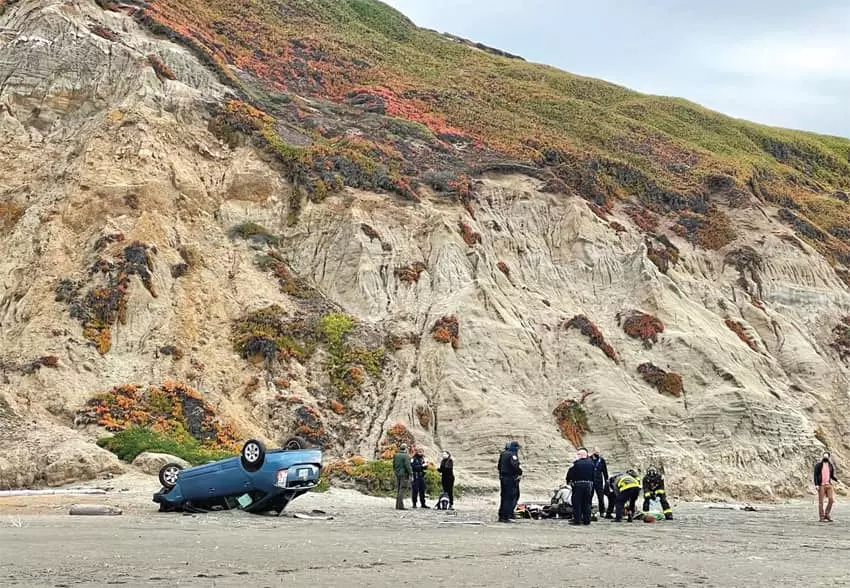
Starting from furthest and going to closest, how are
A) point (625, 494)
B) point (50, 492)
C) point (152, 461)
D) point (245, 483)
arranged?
point (152, 461), point (50, 492), point (625, 494), point (245, 483)

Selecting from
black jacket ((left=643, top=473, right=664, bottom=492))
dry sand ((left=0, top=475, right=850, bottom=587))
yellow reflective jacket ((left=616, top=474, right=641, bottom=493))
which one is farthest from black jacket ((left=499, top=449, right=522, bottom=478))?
black jacket ((left=643, top=473, right=664, bottom=492))

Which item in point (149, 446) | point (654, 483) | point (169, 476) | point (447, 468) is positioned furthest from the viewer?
point (149, 446)

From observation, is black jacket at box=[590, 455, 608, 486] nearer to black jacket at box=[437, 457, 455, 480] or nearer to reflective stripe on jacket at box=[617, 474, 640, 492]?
reflective stripe on jacket at box=[617, 474, 640, 492]

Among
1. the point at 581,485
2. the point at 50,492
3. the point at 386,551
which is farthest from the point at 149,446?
the point at 386,551

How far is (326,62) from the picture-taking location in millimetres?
67500

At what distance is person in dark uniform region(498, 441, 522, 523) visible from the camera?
778 inches

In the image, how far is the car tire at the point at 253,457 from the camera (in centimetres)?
1905

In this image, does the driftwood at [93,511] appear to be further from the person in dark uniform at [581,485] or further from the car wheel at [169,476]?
the person in dark uniform at [581,485]

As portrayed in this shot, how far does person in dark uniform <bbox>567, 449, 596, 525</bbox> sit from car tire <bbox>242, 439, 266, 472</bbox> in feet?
20.9

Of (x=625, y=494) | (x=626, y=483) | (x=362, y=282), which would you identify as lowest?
(x=625, y=494)

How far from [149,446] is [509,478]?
12.0 m

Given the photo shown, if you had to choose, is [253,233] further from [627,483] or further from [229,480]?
[627,483]

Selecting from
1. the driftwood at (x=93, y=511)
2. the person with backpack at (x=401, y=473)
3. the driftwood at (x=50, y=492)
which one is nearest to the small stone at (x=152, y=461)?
the driftwood at (x=50, y=492)

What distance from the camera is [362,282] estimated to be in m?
40.0
